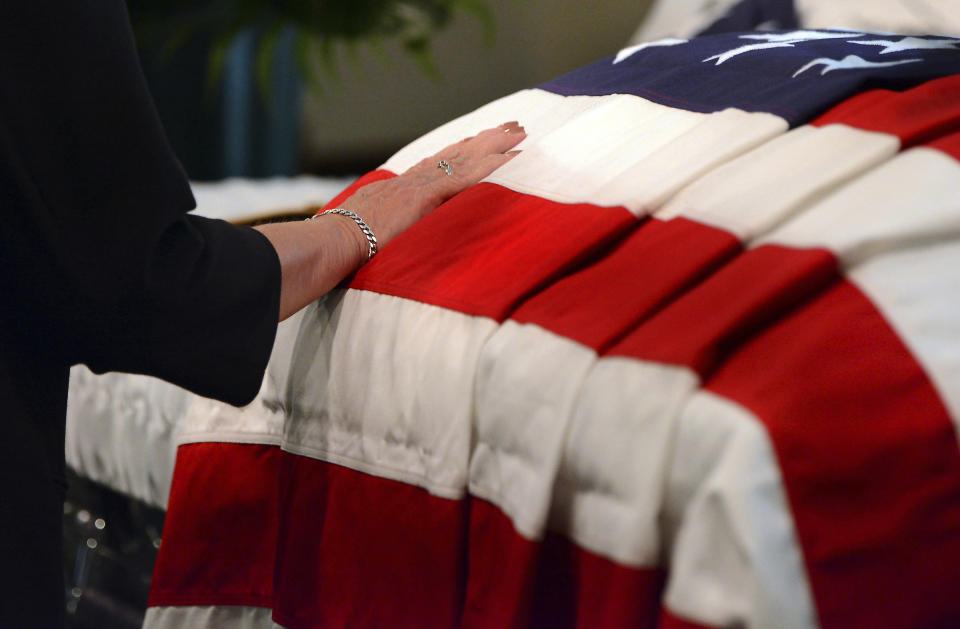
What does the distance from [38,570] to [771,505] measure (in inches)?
18.8

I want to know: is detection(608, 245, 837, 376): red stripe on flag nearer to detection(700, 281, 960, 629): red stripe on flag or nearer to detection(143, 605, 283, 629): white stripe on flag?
detection(700, 281, 960, 629): red stripe on flag

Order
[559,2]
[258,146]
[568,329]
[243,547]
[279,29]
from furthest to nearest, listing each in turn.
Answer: [258,146]
[279,29]
[559,2]
[243,547]
[568,329]

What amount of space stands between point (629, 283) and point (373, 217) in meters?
0.27

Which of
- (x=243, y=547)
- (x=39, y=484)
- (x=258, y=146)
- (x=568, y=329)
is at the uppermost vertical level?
(x=568, y=329)

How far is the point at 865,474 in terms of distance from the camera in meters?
0.46

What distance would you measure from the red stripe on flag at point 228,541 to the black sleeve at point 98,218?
5.2 inches

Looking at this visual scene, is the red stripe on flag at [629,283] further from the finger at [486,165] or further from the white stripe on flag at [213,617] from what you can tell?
the white stripe on flag at [213,617]

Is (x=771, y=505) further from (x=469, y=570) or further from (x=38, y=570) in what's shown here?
(x=38, y=570)

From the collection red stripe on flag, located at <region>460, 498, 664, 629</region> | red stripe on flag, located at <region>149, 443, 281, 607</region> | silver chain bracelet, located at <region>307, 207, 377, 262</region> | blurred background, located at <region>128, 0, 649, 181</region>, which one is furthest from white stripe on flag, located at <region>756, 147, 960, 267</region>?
blurred background, located at <region>128, 0, 649, 181</region>

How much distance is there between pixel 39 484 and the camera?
0.63 meters

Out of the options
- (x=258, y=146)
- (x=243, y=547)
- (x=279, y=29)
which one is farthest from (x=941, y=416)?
(x=258, y=146)

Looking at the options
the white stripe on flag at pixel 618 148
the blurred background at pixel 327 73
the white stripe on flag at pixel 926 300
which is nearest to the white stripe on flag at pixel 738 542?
the white stripe on flag at pixel 926 300

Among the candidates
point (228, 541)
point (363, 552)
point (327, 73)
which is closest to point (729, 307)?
point (363, 552)

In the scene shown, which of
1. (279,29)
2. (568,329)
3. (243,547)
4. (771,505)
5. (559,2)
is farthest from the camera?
(279,29)
